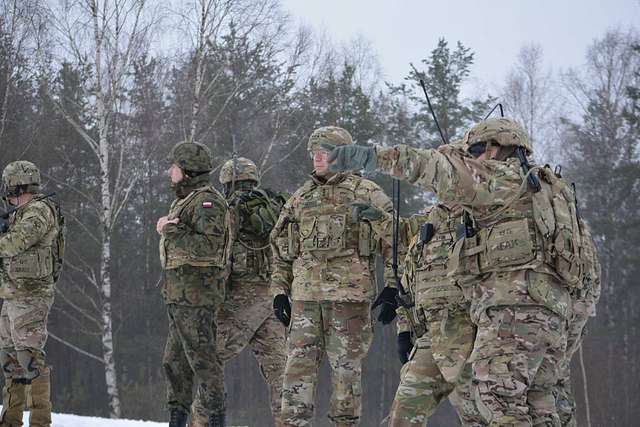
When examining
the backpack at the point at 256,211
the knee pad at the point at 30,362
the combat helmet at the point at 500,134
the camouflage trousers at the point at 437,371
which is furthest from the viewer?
the backpack at the point at 256,211

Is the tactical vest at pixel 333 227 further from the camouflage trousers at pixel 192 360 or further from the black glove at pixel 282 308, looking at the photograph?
the camouflage trousers at pixel 192 360

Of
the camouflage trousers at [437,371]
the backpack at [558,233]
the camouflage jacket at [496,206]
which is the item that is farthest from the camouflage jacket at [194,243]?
the backpack at [558,233]

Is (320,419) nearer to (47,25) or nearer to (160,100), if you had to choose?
(160,100)

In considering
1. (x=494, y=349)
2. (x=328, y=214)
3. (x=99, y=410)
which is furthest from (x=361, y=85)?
(x=494, y=349)

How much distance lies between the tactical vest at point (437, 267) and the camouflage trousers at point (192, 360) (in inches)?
75.7

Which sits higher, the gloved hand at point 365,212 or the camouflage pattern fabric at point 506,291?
the gloved hand at point 365,212

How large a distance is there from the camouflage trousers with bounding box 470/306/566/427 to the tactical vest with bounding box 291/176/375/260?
1941mm

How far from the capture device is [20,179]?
735cm

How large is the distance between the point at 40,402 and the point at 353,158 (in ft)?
13.7

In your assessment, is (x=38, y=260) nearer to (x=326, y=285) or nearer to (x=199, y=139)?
(x=326, y=285)

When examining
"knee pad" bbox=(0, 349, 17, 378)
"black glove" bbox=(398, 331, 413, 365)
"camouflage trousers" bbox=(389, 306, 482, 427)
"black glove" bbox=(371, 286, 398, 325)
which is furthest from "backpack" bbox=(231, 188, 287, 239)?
"camouflage trousers" bbox=(389, 306, 482, 427)

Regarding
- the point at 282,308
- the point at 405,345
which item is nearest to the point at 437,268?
the point at 405,345

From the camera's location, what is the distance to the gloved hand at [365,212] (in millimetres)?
6305

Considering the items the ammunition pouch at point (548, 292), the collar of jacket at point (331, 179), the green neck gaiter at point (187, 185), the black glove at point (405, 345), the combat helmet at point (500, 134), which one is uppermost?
the green neck gaiter at point (187, 185)
